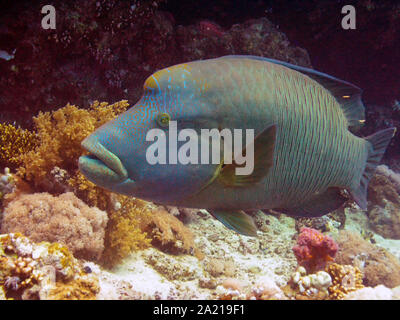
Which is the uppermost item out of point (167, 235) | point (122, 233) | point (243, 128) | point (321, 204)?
point (243, 128)

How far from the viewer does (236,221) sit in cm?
192

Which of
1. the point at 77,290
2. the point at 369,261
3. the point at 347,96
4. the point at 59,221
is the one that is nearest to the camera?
the point at 347,96

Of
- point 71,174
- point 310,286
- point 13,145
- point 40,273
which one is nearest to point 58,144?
point 71,174

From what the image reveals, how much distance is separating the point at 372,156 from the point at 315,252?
3.05 m

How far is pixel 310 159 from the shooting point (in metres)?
2.05

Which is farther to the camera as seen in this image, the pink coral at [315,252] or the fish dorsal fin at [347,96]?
the pink coral at [315,252]

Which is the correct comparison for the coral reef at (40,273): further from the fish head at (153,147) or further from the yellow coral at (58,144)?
the fish head at (153,147)

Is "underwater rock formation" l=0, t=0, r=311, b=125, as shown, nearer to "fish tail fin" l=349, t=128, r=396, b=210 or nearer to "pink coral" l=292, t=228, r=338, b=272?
"pink coral" l=292, t=228, r=338, b=272

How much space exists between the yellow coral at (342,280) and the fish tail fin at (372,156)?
2.46 m

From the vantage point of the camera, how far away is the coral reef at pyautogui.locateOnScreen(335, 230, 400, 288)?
538 cm

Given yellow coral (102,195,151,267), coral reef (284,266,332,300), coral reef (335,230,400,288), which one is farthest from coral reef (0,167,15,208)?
coral reef (335,230,400,288)

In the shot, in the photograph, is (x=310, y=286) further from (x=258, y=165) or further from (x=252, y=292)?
(x=258, y=165)

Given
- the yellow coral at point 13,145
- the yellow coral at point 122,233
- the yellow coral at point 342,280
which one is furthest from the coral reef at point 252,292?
the yellow coral at point 13,145

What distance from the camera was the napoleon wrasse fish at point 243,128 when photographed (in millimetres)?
1624
